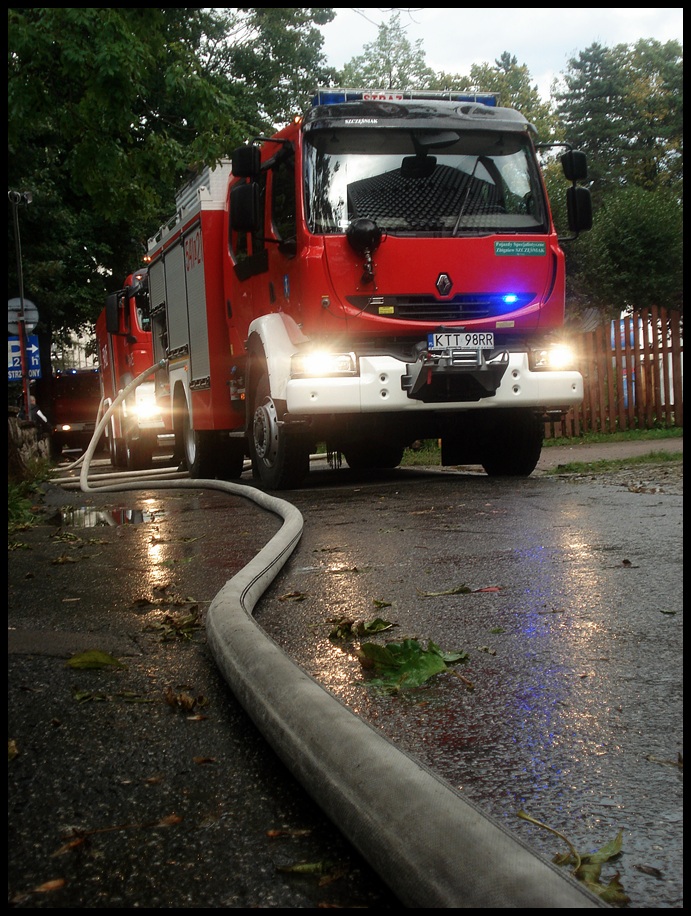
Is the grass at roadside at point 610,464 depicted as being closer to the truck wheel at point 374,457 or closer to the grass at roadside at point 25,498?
the truck wheel at point 374,457

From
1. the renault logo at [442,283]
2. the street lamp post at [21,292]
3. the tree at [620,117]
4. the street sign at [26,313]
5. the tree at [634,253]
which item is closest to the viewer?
the renault logo at [442,283]

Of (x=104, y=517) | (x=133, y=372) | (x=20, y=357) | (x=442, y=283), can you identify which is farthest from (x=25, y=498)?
(x=20, y=357)

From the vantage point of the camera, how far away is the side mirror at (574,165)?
31.8 ft

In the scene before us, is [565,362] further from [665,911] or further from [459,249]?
[665,911]

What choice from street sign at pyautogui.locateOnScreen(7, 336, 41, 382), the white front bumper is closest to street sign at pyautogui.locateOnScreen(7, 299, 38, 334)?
street sign at pyautogui.locateOnScreen(7, 336, 41, 382)

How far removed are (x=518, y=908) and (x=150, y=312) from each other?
15.2m

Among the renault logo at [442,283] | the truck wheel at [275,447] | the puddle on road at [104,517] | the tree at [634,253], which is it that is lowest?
the puddle on road at [104,517]

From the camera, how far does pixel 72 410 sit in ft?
101

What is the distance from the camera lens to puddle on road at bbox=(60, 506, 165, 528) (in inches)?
329

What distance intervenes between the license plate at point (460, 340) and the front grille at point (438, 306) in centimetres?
14

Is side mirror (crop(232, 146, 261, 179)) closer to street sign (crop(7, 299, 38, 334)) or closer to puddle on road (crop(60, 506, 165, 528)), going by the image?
puddle on road (crop(60, 506, 165, 528))

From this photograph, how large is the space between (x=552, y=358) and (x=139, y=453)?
9468 millimetres

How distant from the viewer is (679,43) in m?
1.65

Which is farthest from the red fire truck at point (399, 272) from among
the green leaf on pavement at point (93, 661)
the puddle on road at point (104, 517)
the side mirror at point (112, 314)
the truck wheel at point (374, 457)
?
the side mirror at point (112, 314)
